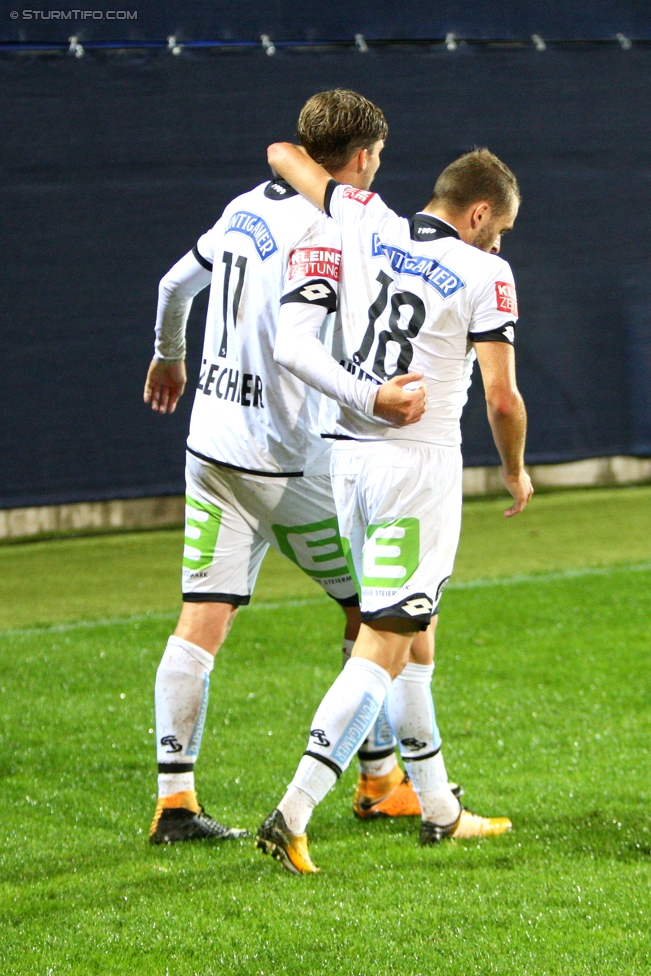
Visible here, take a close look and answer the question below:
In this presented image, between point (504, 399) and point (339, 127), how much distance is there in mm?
813

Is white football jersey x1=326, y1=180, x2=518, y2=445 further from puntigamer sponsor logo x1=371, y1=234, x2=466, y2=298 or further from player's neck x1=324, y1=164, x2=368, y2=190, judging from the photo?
player's neck x1=324, y1=164, x2=368, y2=190

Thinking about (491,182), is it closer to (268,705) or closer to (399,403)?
(399,403)

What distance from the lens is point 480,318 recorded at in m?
2.94

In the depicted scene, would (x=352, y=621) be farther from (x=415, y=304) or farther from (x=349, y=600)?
(x=415, y=304)

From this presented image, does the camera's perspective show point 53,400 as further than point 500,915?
Yes

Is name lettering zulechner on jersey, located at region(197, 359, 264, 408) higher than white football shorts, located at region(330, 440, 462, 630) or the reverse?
higher

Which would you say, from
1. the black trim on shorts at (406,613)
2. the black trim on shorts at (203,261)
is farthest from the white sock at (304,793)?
the black trim on shorts at (203,261)

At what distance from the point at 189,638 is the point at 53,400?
3.31 metres

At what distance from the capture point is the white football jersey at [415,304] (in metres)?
2.95

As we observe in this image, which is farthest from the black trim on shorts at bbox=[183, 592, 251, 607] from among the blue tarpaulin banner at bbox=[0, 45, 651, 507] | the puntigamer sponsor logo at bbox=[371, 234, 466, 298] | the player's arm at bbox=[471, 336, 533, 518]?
the blue tarpaulin banner at bbox=[0, 45, 651, 507]

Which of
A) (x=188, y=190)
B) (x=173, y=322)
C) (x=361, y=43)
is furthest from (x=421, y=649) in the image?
(x=361, y=43)

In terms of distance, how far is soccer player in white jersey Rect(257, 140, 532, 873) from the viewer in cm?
290

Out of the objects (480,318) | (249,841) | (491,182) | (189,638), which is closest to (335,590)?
(189,638)

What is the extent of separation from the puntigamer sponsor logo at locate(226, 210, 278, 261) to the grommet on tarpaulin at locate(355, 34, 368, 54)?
3160 millimetres
